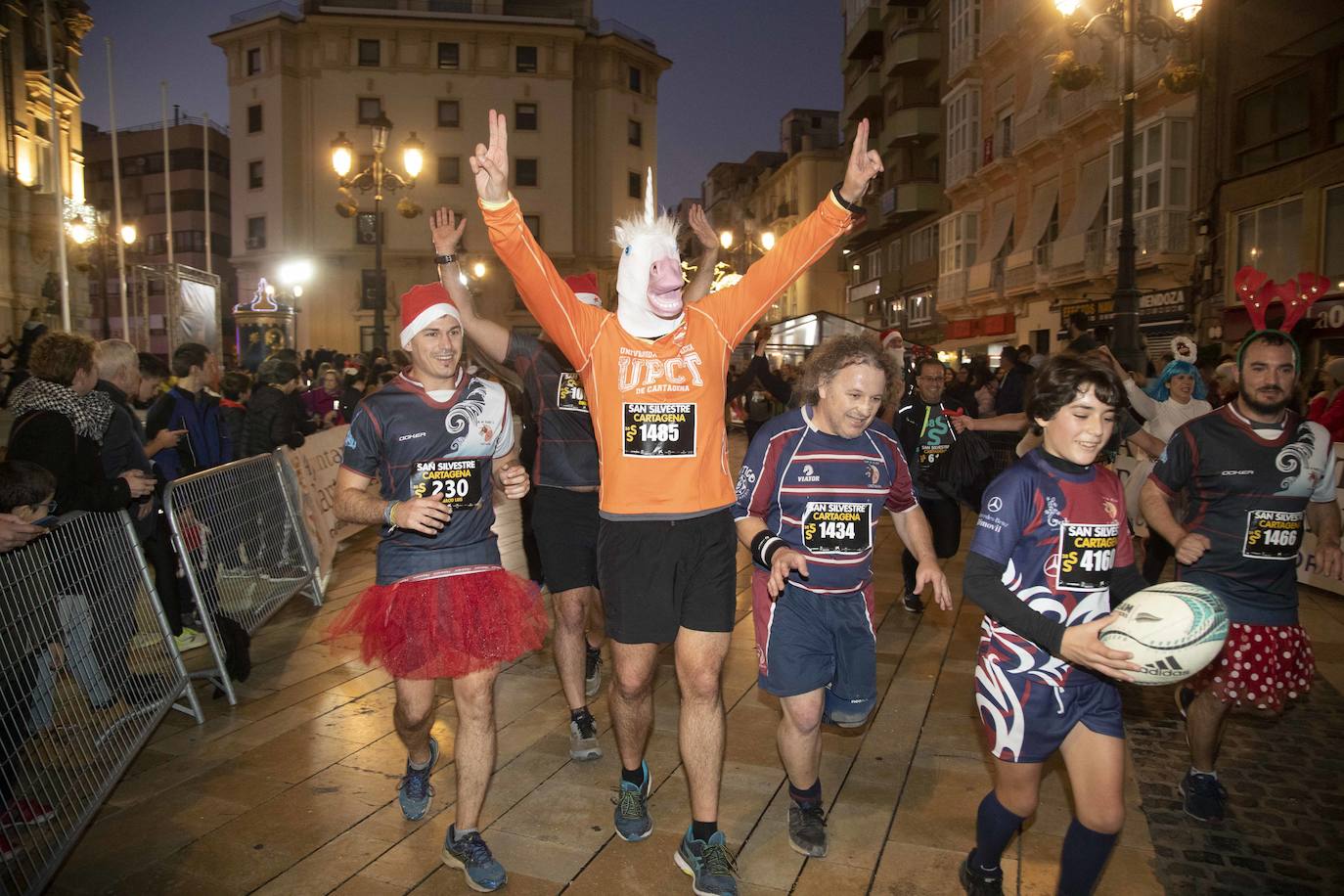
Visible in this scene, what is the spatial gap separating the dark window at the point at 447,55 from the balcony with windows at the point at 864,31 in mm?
19090

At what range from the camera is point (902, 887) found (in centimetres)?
352

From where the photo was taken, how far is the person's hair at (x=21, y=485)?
13.0 ft

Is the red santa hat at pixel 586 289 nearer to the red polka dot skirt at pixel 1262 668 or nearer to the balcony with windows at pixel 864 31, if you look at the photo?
the red polka dot skirt at pixel 1262 668

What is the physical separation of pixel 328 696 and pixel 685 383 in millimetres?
A: 3445

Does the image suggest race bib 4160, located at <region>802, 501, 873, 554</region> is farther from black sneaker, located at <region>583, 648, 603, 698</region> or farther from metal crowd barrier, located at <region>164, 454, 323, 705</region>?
metal crowd barrier, located at <region>164, 454, 323, 705</region>

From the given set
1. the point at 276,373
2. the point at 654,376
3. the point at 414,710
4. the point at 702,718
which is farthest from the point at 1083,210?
the point at 414,710

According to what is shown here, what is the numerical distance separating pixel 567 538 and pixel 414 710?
1285 mm

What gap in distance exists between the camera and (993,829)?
3160mm

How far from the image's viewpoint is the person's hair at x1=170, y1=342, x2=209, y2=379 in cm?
764

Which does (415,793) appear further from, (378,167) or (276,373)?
(378,167)

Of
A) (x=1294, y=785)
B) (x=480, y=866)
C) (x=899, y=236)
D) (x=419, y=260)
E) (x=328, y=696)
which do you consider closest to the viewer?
(x=480, y=866)

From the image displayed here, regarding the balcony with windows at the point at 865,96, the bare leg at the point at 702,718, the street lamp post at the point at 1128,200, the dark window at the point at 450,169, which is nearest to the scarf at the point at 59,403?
the bare leg at the point at 702,718

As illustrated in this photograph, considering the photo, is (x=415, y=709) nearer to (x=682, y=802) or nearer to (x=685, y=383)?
(x=682, y=802)

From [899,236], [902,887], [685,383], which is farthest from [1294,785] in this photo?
[899,236]
